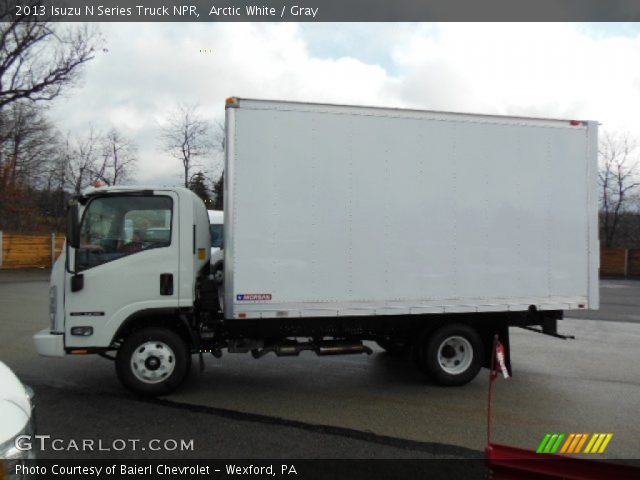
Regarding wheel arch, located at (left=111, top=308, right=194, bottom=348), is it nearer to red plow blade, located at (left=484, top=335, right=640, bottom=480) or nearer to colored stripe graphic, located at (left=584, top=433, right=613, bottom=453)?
red plow blade, located at (left=484, top=335, right=640, bottom=480)

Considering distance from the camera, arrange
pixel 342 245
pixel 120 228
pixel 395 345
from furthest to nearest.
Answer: pixel 395 345, pixel 342 245, pixel 120 228

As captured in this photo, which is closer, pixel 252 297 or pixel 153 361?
pixel 252 297

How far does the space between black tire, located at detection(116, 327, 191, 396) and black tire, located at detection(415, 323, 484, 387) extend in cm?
292

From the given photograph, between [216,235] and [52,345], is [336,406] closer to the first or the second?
[52,345]

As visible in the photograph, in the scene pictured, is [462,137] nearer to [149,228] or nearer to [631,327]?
[149,228]

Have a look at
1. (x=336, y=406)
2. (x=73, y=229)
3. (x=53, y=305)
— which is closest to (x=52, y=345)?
(x=53, y=305)

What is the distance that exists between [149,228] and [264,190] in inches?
55.0

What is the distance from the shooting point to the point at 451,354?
6.47 meters

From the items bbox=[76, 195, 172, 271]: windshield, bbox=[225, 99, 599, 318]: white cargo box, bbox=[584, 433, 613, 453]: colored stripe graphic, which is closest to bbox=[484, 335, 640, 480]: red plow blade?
bbox=[584, 433, 613, 453]: colored stripe graphic

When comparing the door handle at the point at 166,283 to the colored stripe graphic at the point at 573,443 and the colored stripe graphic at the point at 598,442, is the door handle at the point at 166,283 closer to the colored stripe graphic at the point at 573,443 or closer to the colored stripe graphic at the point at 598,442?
the colored stripe graphic at the point at 573,443

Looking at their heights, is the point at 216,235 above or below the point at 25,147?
below

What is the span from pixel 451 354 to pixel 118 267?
4.18 meters

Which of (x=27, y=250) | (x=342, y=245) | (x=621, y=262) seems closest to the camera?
(x=342, y=245)

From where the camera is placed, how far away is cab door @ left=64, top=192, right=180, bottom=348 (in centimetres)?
558
